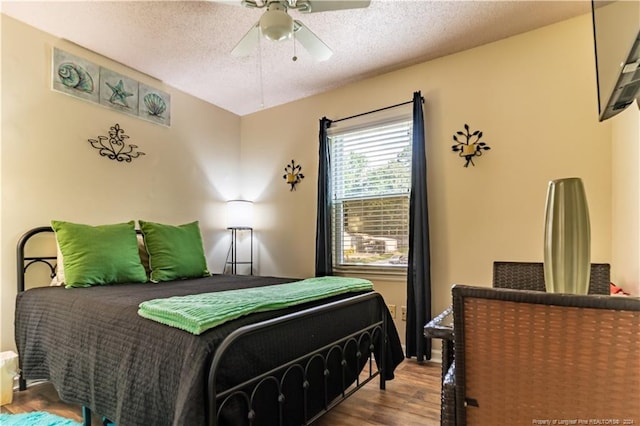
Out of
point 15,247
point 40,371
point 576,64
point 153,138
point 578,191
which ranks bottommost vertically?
point 40,371

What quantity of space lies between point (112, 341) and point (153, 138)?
226 cm

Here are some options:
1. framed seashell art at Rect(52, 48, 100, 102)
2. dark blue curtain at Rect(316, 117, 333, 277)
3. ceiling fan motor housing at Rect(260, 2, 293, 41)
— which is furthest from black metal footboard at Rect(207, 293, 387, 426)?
framed seashell art at Rect(52, 48, 100, 102)

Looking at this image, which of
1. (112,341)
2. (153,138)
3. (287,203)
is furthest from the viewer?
(287,203)

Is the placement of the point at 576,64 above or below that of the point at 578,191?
above

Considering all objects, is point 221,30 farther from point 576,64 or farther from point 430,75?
point 576,64

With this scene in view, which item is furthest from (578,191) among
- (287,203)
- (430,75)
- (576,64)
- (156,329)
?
(287,203)

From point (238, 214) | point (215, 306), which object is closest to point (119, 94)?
point (238, 214)

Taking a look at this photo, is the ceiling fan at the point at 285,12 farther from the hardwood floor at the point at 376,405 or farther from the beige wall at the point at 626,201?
the hardwood floor at the point at 376,405

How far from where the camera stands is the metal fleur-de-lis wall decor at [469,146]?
8.81ft

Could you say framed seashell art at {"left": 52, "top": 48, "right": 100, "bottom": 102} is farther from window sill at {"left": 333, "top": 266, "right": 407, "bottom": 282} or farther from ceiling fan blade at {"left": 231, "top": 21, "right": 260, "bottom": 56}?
window sill at {"left": 333, "top": 266, "right": 407, "bottom": 282}

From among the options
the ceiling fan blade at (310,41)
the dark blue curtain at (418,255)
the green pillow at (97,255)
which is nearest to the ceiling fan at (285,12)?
the ceiling fan blade at (310,41)

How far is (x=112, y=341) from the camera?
147 cm

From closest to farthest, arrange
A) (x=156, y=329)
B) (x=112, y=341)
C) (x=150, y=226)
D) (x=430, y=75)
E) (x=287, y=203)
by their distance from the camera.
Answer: (x=156, y=329), (x=112, y=341), (x=150, y=226), (x=430, y=75), (x=287, y=203)

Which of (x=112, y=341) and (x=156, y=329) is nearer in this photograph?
(x=156, y=329)
